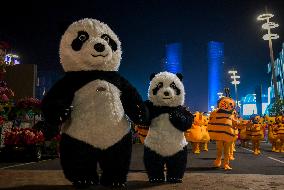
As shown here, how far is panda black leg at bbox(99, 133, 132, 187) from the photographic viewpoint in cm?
507

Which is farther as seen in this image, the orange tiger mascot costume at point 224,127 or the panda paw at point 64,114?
the orange tiger mascot costume at point 224,127

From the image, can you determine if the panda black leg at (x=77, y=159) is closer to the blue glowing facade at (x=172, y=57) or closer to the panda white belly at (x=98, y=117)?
the panda white belly at (x=98, y=117)

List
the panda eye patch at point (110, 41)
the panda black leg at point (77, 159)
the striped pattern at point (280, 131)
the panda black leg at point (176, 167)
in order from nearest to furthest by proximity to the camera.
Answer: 1. the panda black leg at point (77, 159)
2. the panda eye patch at point (110, 41)
3. the panda black leg at point (176, 167)
4. the striped pattern at point (280, 131)

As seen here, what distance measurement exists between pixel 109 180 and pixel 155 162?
120 centimetres

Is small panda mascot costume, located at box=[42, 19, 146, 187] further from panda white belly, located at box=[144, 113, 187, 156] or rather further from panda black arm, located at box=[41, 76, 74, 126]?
panda white belly, located at box=[144, 113, 187, 156]

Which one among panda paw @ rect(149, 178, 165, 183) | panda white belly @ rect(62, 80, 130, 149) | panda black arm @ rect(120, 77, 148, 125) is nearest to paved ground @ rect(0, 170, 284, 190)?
panda paw @ rect(149, 178, 165, 183)

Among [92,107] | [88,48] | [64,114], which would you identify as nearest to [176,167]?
[92,107]

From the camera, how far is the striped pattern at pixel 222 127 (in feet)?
32.0

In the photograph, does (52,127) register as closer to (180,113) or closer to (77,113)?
(77,113)

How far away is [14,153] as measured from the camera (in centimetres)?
1327

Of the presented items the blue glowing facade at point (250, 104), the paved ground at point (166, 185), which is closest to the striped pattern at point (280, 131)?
the paved ground at point (166, 185)

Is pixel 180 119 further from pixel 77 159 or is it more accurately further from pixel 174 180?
pixel 77 159

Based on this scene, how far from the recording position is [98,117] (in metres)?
5.04

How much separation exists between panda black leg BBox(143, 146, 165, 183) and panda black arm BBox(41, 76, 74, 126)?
1.71m
